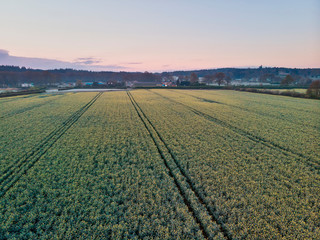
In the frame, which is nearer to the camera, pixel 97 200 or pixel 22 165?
pixel 97 200

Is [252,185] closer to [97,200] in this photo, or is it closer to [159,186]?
[159,186]

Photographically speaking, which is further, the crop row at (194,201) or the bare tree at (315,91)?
the bare tree at (315,91)

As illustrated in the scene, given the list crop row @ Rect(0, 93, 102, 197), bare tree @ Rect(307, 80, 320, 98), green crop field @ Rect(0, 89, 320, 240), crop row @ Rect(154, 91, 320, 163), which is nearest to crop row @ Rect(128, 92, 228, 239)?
green crop field @ Rect(0, 89, 320, 240)

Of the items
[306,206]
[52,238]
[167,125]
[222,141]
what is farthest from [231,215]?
[167,125]

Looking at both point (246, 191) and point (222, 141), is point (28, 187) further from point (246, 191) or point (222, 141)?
point (222, 141)

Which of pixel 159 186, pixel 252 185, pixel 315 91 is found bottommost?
pixel 252 185

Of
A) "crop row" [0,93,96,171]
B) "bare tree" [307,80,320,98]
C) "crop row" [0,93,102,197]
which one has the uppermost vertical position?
"bare tree" [307,80,320,98]

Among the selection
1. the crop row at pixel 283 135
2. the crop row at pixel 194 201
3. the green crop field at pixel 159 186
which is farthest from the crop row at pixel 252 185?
the crop row at pixel 283 135

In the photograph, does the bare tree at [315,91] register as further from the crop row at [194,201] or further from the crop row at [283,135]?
the crop row at [194,201]

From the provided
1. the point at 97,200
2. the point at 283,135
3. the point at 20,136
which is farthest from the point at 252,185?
the point at 20,136

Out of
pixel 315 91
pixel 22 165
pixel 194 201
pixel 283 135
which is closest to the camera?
pixel 194 201

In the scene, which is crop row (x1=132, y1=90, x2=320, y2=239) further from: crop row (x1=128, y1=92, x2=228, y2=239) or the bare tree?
the bare tree
